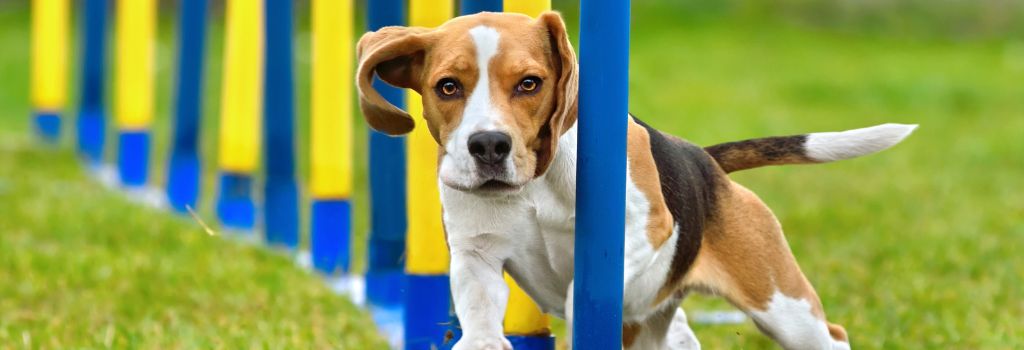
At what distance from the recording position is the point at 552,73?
11.2ft

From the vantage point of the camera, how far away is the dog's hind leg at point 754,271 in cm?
407

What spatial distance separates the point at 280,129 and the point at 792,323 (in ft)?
12.9

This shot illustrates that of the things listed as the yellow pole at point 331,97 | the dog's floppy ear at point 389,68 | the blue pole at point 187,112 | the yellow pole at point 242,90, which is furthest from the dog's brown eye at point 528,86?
the blue pole at point 187,112

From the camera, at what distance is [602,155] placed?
343cm

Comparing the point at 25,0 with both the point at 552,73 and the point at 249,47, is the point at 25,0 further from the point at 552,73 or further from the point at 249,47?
the point at 552,73

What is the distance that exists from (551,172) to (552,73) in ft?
1.01

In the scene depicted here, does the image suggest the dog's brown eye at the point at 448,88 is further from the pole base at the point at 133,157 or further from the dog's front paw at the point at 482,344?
the pole base at the point at 133,157

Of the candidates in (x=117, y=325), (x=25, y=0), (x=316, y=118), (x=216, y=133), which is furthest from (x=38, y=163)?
(x=25, y=0)

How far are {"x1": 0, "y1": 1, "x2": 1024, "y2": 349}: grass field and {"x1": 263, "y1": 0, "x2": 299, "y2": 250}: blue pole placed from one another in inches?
14.0

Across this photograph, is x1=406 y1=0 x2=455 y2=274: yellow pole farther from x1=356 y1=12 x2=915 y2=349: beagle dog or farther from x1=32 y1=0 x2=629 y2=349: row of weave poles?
x1=356 y1=12 x2=915 y2=349: beagle dog

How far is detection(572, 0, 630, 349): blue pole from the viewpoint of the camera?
3.42 meters

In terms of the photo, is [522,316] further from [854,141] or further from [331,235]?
[331,235]

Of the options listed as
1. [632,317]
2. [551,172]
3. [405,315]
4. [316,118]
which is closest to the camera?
[551,172]

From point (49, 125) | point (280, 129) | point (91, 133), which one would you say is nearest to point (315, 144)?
point (280, 129)
